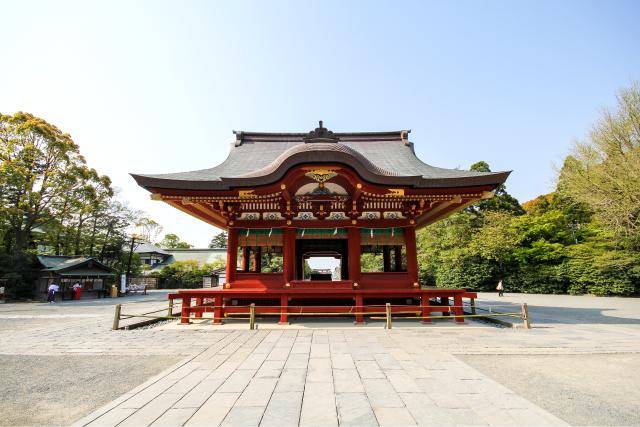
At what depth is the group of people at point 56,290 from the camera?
72.5 feet

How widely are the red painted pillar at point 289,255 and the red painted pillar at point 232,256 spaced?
180 cm

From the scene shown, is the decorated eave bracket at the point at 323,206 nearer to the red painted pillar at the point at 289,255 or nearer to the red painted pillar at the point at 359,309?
the red painted pillar at the point at 289,255

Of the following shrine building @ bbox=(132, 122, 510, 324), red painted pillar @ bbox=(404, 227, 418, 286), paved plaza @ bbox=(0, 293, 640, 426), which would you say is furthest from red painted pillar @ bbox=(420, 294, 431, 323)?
paved plaza @ bbox=(0, 293, 640, 426)

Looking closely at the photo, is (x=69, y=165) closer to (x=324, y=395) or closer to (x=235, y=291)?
(x=235, y=291)

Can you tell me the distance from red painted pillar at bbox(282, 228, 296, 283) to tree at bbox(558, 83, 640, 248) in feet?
75.8

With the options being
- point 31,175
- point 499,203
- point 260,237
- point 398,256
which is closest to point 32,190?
point 31,175

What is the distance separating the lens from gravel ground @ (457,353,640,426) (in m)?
3.64

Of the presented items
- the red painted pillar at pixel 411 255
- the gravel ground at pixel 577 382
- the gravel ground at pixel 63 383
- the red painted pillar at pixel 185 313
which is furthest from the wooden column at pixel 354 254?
the gravel ground at pixel 63 383

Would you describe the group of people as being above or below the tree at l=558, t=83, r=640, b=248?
below

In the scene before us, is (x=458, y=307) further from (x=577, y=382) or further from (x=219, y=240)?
(x=219, y=240)

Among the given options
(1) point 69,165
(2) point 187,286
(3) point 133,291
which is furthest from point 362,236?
(2) point 187,286

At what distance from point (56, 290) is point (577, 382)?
100ft

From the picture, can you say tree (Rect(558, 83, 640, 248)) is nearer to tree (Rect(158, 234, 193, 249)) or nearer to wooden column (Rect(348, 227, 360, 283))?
wooden column (Rect(348, 227, 360, 283))

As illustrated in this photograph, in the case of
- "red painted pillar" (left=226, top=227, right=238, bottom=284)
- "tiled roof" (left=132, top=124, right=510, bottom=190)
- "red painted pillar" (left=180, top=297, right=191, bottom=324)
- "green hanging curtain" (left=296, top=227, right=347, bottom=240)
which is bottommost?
"red painted pillar" (left=180, top=297, right=191, bottom=324)
